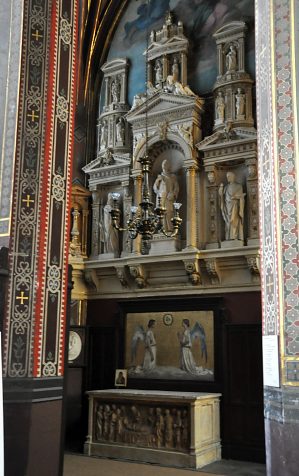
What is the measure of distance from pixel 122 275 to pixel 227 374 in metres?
3.01

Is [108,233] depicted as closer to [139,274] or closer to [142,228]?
[139,274]

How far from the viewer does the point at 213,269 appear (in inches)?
410

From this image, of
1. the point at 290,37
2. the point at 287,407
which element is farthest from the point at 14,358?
the point at 290,37

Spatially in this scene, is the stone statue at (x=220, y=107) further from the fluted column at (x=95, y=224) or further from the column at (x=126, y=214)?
the fluted column at (x=95, y=224)

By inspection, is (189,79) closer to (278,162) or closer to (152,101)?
(152,101)

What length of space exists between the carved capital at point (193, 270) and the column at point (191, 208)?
280 mm

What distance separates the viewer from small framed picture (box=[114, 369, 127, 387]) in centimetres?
1109

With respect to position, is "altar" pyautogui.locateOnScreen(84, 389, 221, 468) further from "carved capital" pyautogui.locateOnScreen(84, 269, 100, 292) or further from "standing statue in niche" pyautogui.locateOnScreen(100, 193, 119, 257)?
"standing statue in niche" pyautogui.locateOnScreen(100, 193, 119, 257)

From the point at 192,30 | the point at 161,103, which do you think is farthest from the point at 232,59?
the point at 161,103

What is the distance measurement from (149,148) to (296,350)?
7767 mm

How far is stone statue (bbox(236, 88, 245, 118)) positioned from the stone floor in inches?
259

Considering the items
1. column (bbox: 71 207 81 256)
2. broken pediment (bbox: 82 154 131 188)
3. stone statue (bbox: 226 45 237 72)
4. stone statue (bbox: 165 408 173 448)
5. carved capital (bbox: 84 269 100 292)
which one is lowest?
stone statue (bbox: 165 408 173 448)

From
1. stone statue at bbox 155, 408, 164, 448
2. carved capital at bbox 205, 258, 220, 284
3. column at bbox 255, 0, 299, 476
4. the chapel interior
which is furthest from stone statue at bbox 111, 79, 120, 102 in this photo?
column at bbox 255, 0, 299, 476

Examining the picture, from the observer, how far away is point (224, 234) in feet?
34.9
